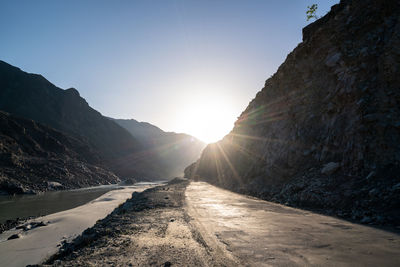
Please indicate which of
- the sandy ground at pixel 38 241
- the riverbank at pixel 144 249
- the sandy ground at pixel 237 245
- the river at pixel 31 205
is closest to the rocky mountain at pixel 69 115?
the river at pixel 31 205

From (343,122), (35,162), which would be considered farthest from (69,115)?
(343,122)

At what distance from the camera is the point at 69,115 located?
9225 cm

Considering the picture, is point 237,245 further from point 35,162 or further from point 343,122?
point 35,162

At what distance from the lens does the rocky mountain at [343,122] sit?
343 inches

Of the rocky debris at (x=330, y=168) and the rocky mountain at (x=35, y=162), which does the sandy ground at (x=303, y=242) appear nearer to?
the rocky debris at (x=330, y=168)

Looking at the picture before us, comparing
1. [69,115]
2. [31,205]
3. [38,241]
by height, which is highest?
[69,115]

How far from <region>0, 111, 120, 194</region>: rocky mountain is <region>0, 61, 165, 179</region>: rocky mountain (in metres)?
24.5

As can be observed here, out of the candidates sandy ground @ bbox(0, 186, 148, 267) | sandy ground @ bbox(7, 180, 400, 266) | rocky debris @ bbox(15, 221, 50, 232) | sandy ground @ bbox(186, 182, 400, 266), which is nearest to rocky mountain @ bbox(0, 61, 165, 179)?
rocky debris @ bbox(15, 221, 50, 232)

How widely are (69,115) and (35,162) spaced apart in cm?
5923

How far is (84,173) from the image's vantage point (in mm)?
52531

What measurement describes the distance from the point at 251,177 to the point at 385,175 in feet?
43.3

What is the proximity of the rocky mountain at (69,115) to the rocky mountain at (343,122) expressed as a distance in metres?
77.4

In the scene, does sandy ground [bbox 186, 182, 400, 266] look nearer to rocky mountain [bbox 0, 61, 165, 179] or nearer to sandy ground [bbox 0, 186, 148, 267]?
sandy ground [bbox 0, 186, 148, 267]

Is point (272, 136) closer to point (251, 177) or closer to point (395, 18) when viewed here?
point (251, 177)
